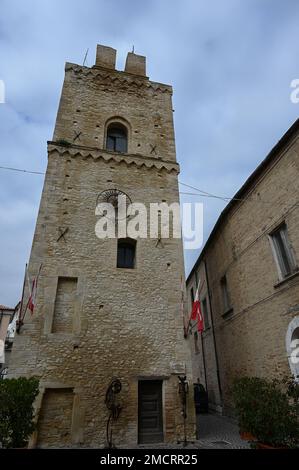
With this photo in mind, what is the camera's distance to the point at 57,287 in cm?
880

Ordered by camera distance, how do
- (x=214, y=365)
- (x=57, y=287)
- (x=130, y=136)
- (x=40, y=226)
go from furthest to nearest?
(x=214, y=365) < (x=130, y=136) < (x=40, y=226) < (x=57, y=287)

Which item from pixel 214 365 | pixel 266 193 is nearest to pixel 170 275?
pixel 266 193

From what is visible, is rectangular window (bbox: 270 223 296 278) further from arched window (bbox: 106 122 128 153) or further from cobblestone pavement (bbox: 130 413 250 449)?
arched window (bbox: 106 122 128 153)

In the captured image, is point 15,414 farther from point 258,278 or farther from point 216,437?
point 258,278

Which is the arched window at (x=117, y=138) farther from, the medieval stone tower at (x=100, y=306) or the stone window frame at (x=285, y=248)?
the stone window frame at (x=285, y=248)

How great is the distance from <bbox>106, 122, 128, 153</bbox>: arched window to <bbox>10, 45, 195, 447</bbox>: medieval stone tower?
2.7 inches

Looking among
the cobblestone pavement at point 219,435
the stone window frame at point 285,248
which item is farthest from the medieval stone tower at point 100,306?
the stone window frame at point 285,248

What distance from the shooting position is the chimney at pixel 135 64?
51.0ft

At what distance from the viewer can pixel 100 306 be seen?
28.7ft

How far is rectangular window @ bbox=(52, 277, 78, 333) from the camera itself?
8.35 metres

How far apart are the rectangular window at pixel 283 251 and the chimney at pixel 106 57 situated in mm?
12381

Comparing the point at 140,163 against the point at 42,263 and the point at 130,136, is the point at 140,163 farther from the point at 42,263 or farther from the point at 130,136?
the point at 42,263

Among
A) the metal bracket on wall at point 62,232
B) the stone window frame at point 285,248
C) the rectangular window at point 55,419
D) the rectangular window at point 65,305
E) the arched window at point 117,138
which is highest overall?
the arched window at point 117,138

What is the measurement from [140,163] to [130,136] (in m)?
1.88
